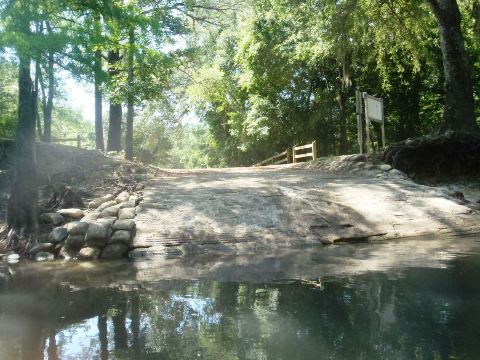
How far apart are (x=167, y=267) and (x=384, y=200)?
16.2 feet

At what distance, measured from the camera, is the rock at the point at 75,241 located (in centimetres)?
703

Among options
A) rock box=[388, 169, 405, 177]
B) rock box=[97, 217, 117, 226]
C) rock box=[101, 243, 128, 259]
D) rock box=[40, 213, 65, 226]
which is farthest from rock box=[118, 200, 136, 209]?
rock box=[388, 169, 405, 177]

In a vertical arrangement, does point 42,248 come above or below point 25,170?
below

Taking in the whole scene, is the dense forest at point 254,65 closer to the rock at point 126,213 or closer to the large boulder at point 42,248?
the large boulder at point 42,248

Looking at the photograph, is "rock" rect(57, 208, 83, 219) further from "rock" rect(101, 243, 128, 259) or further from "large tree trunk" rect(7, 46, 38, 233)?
Result: "rock" rect(101, 243, 128, 259)

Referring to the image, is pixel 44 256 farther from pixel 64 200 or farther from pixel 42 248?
pixel 64 200

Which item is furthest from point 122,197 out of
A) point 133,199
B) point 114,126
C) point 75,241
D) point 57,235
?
point 114,126

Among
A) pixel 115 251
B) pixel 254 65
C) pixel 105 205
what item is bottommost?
pixel 115 251

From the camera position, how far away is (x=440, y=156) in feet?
38.1

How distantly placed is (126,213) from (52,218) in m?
1.26

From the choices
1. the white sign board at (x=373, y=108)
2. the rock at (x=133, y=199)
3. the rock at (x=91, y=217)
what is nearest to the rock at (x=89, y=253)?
the rock at (x=91, y=217)

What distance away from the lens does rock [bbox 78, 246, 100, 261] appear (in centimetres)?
677

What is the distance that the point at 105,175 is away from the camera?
10.4 metres

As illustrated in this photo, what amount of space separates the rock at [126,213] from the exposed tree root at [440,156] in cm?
690
